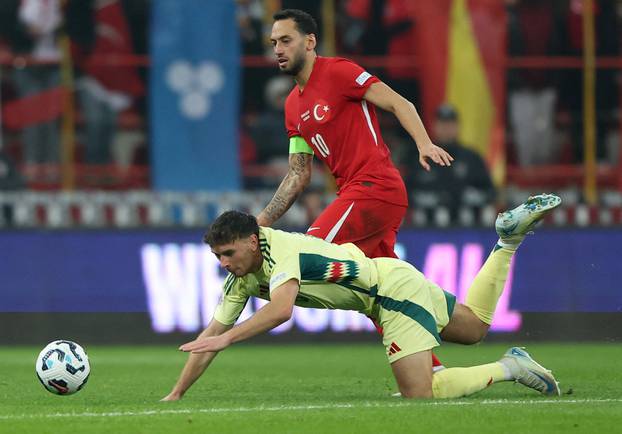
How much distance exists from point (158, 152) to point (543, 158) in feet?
15.4

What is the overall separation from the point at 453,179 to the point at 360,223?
6.07m

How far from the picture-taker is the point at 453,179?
52.3ft

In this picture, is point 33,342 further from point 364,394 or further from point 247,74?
point 364,394

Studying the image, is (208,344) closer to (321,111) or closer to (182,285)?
(321,111)

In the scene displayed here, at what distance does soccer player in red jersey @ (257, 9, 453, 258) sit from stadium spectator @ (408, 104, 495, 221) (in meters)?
5.68

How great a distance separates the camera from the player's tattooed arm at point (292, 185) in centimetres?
1023

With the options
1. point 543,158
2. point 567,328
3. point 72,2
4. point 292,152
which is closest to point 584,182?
point 543,158

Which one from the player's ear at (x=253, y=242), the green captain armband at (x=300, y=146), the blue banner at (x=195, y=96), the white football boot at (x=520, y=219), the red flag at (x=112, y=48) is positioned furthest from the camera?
the red flag at (x=112, y=48)

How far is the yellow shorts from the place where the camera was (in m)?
9.20

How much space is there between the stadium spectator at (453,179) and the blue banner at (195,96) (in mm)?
2105

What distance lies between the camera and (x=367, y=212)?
10000mm

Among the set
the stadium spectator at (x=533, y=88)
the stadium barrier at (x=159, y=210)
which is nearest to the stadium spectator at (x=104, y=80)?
the stadium barrier at (x=159, y=210)

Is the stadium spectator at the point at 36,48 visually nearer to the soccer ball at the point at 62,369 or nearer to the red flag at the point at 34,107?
the red flag at the point at 34,107

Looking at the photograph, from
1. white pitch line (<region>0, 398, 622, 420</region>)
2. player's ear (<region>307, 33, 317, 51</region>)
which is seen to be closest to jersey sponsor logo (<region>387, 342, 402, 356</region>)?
white pitch line (<region>0, 398, 622, 420</region>)
